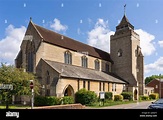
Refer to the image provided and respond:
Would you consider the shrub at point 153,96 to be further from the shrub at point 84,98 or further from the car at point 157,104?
the shrub at point 84,98

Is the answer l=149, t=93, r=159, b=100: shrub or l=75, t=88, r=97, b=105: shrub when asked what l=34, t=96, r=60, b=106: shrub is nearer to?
l=75, t=88, r=97, b=105: shrub

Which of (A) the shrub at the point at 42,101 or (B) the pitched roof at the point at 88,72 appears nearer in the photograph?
(A) the shrub at the point at 42,101

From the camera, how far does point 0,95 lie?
1435mm

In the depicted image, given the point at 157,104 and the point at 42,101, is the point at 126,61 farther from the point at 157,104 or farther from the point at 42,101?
the point at 42,101

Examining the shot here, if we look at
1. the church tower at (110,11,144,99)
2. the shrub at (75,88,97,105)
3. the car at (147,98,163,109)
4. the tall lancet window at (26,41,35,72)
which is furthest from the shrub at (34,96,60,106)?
the car at (147,98,163,109)

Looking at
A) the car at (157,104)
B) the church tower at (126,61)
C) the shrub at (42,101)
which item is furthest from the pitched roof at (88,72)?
the car at (157,104)

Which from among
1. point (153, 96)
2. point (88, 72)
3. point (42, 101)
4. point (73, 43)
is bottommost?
point (42, 101)

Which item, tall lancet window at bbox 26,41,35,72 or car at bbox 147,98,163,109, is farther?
tall lancet window at bbox 26,41,35,72

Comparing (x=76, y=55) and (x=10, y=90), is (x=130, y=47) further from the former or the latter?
(x=10, y=90)

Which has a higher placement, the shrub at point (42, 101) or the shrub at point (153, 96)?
the shrub at point (153, 96)

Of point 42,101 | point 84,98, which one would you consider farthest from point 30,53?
point 84,98
